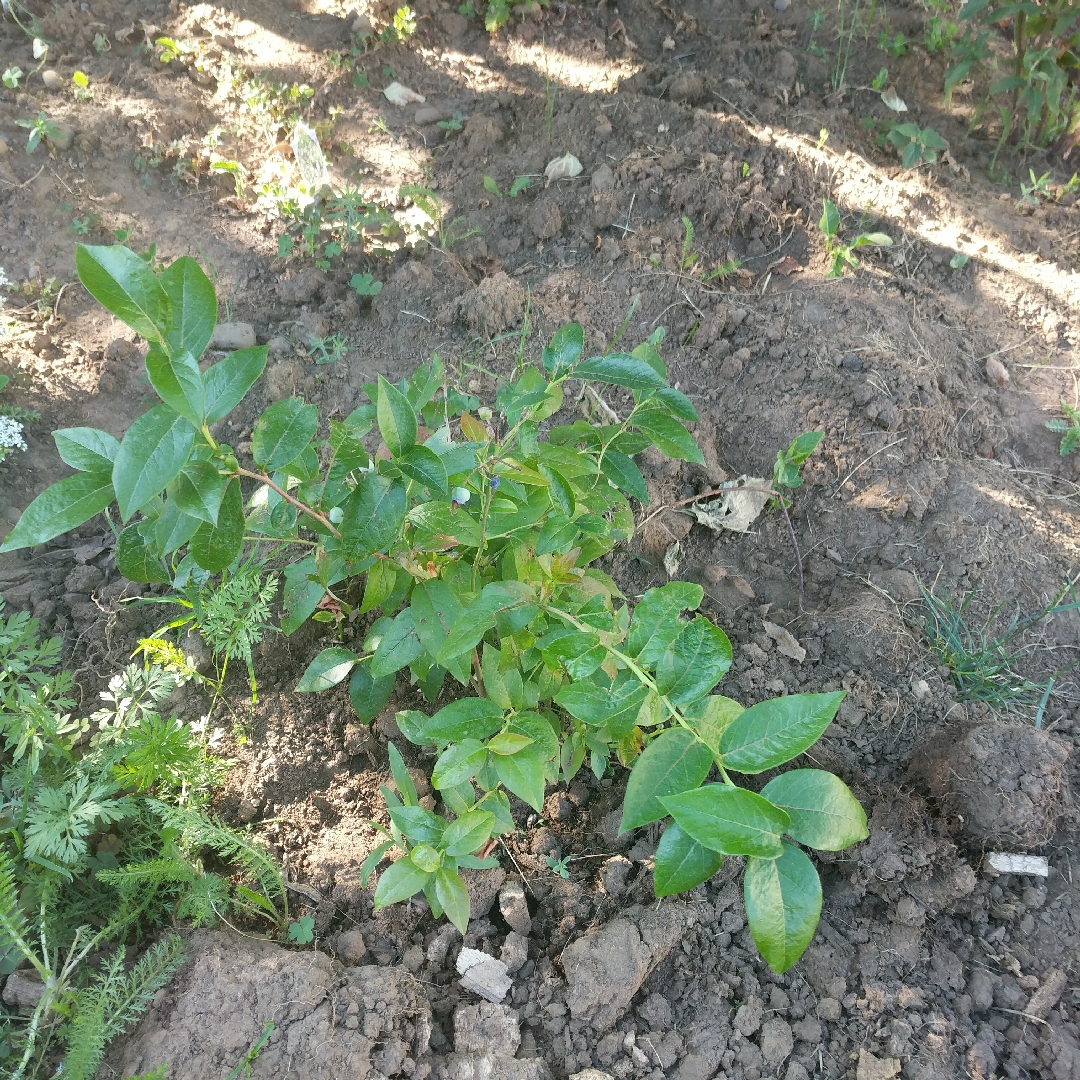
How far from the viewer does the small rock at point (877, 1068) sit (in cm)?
149

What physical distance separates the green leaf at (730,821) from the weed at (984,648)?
1.29 metres

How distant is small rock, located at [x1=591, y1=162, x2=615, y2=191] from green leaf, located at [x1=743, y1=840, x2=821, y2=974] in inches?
109

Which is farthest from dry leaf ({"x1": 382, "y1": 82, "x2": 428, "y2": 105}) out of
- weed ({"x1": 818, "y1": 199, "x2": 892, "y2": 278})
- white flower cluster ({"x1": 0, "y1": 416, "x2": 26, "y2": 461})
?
white flower cluster ({"x1": 0, "y1": 416, "x2": 26, "y2": 461})

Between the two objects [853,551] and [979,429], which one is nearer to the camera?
[853,551]

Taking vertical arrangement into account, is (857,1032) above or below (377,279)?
below

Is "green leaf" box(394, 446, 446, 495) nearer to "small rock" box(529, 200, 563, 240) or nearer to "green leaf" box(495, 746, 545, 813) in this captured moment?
"green leaf" box(495, 746, 545, 813)

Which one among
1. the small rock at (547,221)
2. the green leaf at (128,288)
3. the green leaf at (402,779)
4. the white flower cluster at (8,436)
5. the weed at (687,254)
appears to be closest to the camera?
the green leaf at (128,288)

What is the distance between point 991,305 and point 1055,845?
7.08ft

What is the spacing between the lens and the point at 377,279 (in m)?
2.95

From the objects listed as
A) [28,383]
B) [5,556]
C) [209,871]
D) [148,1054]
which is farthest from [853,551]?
[28,383]

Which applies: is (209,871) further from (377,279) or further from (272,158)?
(272,158)

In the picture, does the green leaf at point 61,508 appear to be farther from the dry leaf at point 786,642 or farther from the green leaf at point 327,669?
the dry leaf at point 786,642

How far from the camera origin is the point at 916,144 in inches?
136

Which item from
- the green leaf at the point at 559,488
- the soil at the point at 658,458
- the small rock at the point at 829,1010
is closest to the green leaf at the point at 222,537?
the green leaf at the point at 559,488
